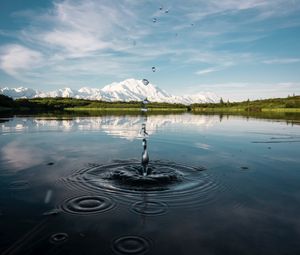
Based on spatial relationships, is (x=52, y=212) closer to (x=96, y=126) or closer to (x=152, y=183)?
(x=152, y=183)

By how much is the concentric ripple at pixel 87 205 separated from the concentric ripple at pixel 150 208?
1.04m

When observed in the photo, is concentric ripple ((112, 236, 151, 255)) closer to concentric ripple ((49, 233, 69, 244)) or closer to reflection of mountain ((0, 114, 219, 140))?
concentric ripple ((49, 233, 69, 244))

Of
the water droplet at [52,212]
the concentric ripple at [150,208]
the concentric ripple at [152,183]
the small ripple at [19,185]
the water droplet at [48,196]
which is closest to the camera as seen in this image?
the water droplet at [52,212]

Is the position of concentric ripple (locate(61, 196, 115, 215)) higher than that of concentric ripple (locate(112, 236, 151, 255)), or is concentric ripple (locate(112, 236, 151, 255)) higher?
concentric ripple (locate(61, 196, 115, 215))

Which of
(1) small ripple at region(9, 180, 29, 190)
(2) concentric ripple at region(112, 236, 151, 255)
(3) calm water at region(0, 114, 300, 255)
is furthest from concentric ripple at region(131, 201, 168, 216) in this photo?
(1) small ripple at region(9, 180, 29, 190)

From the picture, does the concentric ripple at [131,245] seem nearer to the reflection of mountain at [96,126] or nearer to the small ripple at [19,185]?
the small ripple at [19,185]

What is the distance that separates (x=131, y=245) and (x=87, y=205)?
3.75 metres

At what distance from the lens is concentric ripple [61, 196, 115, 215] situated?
1074 centimetres

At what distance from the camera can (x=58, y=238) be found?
28.2 ft

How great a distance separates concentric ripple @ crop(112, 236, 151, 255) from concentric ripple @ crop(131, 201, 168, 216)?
1992 millimetres

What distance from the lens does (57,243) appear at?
8273 millimetres

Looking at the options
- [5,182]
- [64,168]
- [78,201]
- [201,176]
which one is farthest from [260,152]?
[5,182]

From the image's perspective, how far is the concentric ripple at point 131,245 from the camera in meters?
7.87

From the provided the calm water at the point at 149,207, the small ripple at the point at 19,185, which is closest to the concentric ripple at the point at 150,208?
the calm water at the point at 149,207
